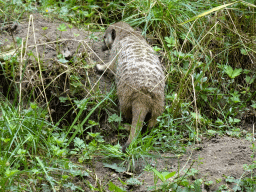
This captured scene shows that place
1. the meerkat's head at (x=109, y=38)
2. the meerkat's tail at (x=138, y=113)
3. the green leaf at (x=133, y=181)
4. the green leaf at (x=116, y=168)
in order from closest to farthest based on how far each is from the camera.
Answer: the green leaf at (x=133, y=181) → the green leaf at (x=116, y=168) → the meerkat's tail at (x=138, y=113) → the meerkat's head at (x=109, y=38)

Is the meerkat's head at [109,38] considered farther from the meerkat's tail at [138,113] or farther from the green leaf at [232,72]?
the green leaf at [232,72]

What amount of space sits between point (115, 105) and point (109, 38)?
1004 mm

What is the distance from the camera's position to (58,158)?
6.70 feet

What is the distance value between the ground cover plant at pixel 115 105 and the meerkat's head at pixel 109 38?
0.26 ft

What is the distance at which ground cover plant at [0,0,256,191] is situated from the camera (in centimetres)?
199

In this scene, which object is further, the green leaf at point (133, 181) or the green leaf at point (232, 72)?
the green leaf at point (232, 72)

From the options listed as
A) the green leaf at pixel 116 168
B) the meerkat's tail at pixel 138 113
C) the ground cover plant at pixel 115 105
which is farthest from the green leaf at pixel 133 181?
the meerkat's tail at pixel 138 113

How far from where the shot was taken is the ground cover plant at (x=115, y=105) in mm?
1988

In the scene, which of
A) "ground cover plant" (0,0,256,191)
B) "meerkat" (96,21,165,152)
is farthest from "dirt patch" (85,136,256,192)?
"meerkat" (96,21,165,152)

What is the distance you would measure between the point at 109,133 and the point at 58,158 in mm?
810

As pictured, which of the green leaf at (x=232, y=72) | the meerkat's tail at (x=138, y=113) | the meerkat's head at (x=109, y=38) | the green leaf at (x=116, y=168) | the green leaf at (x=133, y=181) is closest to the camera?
the green leaf at (x=133, y=181)

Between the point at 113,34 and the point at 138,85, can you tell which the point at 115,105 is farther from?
the point at 113,34

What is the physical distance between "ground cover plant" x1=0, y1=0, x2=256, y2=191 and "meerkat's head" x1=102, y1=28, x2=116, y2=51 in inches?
3.1

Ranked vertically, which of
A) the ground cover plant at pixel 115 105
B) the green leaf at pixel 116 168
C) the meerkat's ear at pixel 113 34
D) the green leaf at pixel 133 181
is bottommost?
the green leaf at pixel 116 168
